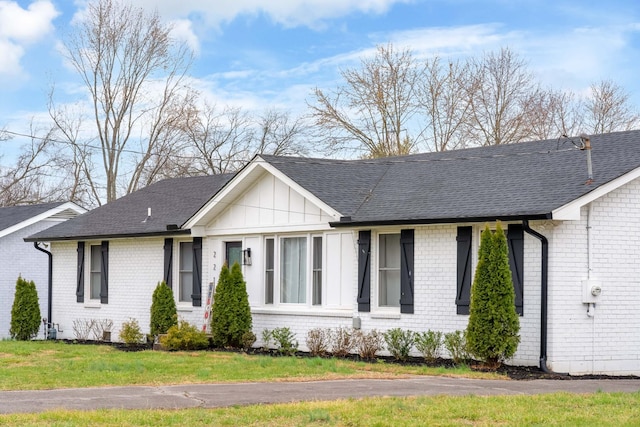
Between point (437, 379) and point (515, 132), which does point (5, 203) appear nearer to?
A: point (515, 132)

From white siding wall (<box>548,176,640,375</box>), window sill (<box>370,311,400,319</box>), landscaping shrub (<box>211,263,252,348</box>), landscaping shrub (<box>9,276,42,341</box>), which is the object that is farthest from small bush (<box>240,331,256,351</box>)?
landscaping shrub (<box>9,276,42,341</box>)

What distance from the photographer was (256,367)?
16125 mm

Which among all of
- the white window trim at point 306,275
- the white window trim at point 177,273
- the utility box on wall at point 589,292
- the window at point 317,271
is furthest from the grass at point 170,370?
the white window trim at point 177,273

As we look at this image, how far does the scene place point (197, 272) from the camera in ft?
77.0

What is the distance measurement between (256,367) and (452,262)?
174 inches

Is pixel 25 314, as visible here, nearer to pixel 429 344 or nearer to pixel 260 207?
pixel 260 207

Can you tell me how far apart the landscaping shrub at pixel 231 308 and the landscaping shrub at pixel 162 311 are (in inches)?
78.9

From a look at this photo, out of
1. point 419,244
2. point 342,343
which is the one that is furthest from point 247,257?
point 419,244

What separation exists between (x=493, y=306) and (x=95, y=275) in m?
14.2

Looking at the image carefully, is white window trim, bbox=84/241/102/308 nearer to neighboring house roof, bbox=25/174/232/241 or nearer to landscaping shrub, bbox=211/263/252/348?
neighboring house roof, bbox=25/174/232/241

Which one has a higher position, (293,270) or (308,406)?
(293,270)

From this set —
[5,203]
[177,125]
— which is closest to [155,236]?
[177,125]

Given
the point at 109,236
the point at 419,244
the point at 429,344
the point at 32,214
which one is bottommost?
the point at 429,344

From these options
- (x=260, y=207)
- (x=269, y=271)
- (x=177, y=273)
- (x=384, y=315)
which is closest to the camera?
(x=384, y=315)
